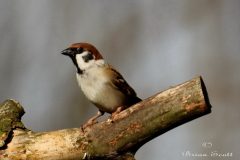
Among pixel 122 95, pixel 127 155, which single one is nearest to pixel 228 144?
pixel 122 95

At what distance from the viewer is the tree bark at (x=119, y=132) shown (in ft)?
7.51

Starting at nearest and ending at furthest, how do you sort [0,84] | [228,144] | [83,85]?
[83,85], [228,144], [0,84]

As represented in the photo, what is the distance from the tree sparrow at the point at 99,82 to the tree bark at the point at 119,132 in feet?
1.42

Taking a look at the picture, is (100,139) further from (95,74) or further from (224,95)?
(224,95)

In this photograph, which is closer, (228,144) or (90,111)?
(228,144)

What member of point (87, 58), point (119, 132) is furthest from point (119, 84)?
point (119, 132)

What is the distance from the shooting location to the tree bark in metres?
2.29

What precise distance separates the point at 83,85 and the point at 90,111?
2959mm

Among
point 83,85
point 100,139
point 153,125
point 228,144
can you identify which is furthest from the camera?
point 228,144

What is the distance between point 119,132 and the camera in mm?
2537

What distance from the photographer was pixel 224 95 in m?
5.80

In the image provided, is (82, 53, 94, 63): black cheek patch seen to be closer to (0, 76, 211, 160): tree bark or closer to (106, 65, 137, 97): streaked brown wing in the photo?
(106, 65, 137, 97): streaked brown wing

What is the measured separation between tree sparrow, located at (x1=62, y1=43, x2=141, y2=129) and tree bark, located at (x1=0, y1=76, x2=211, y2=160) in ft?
1.42

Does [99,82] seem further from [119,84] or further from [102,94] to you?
[119,84]
